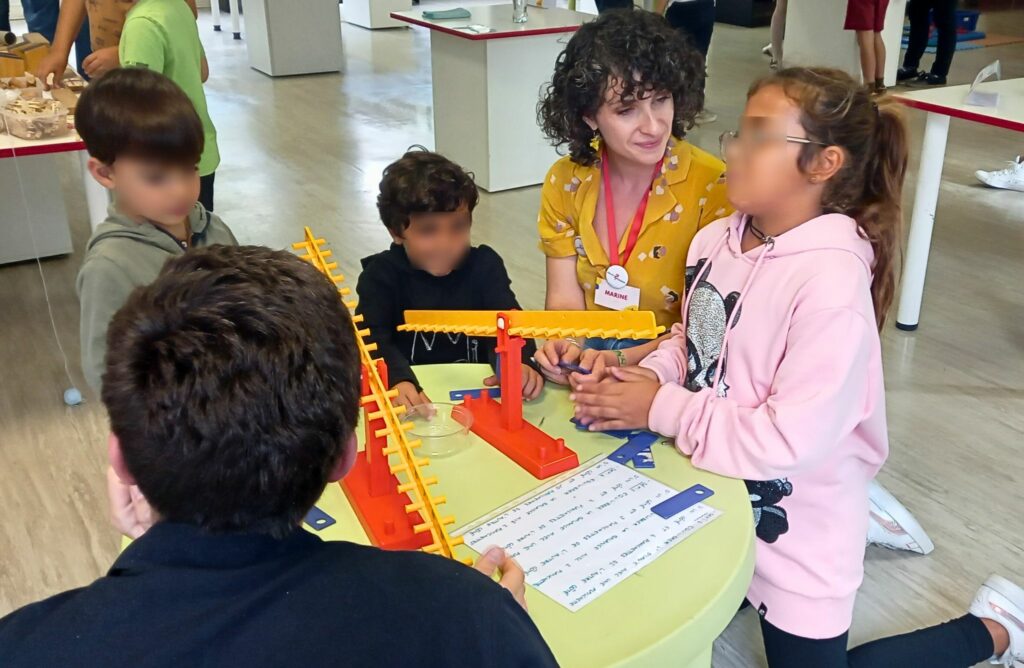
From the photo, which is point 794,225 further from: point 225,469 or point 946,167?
point 946,167

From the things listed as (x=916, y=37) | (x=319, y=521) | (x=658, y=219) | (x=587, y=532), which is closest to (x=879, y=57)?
(x=916, y=37)

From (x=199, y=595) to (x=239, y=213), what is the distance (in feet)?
14.3

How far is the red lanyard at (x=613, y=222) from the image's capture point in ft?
6.14

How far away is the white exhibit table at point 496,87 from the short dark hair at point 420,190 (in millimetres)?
2875

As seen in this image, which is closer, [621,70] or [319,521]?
[319,521]

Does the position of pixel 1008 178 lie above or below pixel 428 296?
below

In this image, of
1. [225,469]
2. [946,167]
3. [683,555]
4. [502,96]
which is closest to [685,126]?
[683,555]

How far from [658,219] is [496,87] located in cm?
320

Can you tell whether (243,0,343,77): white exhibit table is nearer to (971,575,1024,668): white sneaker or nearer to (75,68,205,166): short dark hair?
(75,68,205,166): short dark hair

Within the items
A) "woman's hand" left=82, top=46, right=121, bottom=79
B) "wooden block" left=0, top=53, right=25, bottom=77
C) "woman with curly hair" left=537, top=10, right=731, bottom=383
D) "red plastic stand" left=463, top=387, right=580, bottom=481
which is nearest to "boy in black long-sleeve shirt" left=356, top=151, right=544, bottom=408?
"woman with curly hair" left=537, top=10, right=731, bottom=383

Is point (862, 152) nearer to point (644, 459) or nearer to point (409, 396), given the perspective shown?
point (644, 459)

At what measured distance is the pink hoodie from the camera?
4.30ft

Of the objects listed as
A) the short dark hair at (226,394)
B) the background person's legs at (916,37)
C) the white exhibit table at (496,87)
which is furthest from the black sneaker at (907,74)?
the short dark hair at (226,394)

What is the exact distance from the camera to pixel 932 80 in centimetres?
743
